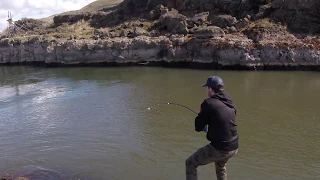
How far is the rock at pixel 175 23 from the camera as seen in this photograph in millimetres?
39438

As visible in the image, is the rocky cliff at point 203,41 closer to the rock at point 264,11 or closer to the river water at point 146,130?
the rock at point 264,11

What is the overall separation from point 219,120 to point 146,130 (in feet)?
27.4

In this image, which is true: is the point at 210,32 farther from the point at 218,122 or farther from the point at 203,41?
the point at 218,122

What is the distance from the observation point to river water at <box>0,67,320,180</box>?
10.4m

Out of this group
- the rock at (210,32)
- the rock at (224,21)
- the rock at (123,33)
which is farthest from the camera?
the rock at (123,33)

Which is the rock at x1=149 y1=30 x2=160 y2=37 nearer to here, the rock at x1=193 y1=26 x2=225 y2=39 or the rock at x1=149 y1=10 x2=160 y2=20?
the rock at x1=193 y1=26 x2=225 y2=39

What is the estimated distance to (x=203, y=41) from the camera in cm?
3556

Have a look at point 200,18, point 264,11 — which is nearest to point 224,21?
point 200,18

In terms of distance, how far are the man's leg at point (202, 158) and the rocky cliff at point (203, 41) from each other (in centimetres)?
2638

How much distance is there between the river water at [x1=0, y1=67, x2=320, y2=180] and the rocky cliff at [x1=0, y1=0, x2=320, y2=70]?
18.8ft

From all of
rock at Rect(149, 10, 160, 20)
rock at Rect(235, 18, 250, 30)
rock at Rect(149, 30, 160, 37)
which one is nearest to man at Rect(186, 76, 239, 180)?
rock at Rect(235, 18, 250, 30)

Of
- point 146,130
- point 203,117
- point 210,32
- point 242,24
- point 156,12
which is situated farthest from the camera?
point 156,12

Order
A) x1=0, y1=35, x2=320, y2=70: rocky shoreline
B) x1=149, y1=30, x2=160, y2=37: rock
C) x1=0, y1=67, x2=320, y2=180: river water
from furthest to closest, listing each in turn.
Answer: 1. x1=149, y1=30, x2=160, y2=37: rock
2. x1=0, y1=35, x2=320, y2=70: rocky shoreline
3. x1=0, y1=67, x2=320, y2=180: river water

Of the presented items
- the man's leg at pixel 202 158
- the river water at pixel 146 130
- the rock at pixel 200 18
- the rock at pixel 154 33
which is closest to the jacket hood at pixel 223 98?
the man's leg at pixel 202 158
